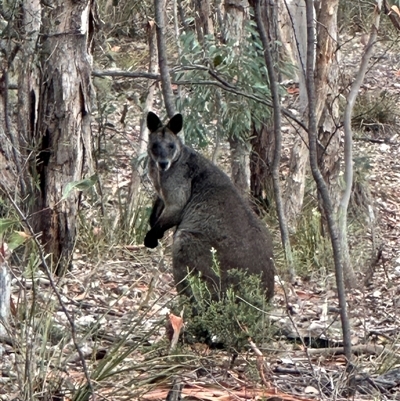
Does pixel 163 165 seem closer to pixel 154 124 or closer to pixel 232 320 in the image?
pixel 154 124

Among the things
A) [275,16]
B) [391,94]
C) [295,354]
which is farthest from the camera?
[391,94]

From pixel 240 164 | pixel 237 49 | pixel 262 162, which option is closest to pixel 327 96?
pixel 237 49

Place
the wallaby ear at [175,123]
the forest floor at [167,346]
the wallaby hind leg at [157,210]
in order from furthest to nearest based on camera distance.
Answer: the wallaby hind leg at [157,210]
the wallaby ear at [175,123]
the forest floor at [167,346]

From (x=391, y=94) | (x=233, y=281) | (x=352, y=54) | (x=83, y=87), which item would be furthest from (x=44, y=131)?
(x=352, y=54)

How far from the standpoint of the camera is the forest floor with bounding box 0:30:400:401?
14.9 feet

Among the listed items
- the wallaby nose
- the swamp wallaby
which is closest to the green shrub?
the swamp wallaby

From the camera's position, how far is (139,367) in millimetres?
4555

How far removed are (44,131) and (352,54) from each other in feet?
29.6

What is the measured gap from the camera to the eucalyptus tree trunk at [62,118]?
7.32 metres

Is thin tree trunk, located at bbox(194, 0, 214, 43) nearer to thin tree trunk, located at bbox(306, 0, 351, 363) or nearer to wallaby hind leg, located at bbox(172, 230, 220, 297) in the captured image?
wallaby hind leg, located at bbox(172, 230, 220, 297)

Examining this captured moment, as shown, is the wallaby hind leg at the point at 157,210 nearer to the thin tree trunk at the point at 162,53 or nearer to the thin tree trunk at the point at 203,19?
the thin tree trunk at the point at 162,53

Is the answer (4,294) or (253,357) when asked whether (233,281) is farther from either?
(4,294)

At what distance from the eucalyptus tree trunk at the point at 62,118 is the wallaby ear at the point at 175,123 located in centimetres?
84

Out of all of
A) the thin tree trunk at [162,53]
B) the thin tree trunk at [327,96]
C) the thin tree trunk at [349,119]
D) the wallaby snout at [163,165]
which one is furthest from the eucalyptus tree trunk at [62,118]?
the thin tree trunk at [327,96]
